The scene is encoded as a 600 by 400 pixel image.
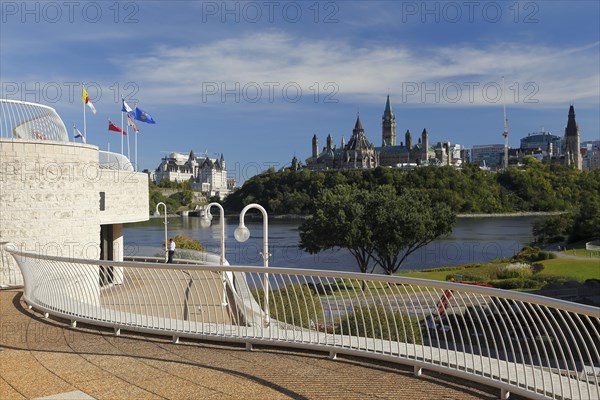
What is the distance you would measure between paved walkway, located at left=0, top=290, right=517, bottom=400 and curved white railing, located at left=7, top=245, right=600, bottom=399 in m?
0.16

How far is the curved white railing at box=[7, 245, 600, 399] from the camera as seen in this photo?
197 inches

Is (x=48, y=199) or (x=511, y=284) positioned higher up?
(x=48, y=199)

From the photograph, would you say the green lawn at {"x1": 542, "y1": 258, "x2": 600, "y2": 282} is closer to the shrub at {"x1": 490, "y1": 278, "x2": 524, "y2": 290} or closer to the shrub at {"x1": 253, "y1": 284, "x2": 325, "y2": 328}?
the shrub at {"x1": 490, "y1": 278, "x2": 524, "y2": 290}

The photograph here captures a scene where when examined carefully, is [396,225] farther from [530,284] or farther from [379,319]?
[379,319]

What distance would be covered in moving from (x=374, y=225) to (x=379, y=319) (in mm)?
33664

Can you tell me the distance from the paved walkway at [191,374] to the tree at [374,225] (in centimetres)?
3195

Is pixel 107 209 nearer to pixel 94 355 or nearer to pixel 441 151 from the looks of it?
pixel 94 355

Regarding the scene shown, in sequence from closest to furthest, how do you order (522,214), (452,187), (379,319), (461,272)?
(379,319) → (461,272) → (452,187) → (522,214)

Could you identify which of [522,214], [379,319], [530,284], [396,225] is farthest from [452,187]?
[379,319]

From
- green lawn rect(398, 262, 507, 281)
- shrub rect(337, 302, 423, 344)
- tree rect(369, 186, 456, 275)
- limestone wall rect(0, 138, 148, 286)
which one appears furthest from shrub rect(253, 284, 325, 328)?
tree rect(369, 186, 456, 275)

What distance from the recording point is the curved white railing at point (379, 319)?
501 cm

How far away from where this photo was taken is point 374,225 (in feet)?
130

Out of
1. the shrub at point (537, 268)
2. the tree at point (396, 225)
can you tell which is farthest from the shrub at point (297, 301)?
the shrub at point (537, 268)

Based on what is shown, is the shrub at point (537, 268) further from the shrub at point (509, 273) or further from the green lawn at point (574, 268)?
the shrub at point (509, 273)
